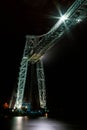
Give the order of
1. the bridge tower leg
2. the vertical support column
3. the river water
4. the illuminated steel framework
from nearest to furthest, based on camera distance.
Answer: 1. the river water
2. the illuminated steel framework
3. the bridge tower leg
4. the vertical support column

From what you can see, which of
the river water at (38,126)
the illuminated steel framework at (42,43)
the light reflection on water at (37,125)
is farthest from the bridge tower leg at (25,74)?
the river water at (38,126)

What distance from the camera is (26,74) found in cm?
3478

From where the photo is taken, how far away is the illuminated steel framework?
20.8m

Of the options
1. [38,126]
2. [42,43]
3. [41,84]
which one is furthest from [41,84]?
[38,126]

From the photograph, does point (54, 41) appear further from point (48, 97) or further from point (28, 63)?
point (48, 97)

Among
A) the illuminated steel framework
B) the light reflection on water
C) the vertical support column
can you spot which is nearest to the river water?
the light reflection on water

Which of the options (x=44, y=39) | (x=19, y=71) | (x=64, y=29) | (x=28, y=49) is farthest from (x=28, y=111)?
(x=64, y=29)

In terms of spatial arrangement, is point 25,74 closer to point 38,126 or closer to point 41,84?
point 41,84

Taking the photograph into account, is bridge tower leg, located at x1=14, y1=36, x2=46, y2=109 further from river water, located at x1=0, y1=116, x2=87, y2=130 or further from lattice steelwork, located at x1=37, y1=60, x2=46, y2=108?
river water, located at x1=0, y1=116, x2=87, y2=130

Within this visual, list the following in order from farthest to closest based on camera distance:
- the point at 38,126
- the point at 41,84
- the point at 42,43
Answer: the point at 41,84, the point at 42,43, the point at 38,126

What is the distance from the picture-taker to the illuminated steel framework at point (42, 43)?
2080 centimetres

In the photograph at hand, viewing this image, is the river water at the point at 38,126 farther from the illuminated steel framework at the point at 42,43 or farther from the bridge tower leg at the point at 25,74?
the bridge tower leg at the point at 25,74

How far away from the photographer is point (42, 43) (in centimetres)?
3117

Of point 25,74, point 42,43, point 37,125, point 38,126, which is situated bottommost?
point 38,126
